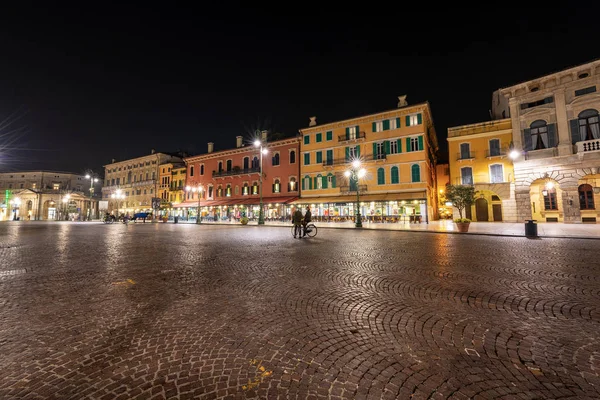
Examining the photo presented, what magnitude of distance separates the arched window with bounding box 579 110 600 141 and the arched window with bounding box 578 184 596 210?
430cm

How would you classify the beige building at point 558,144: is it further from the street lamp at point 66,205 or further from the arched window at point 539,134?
the street lamp at point 66,205

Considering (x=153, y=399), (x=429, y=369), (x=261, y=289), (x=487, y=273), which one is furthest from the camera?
(x=487, y=273)

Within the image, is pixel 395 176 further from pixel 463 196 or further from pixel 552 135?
pixel 552 135

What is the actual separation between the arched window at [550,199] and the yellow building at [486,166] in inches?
99.9

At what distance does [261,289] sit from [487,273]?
4863 millimetres

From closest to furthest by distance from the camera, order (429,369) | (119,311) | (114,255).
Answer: (429,369), (119,311), (114,255)

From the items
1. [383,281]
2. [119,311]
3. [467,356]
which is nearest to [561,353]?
[467,356]

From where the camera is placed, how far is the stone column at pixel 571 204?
21.2m

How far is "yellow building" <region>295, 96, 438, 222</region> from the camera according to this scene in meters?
28.0

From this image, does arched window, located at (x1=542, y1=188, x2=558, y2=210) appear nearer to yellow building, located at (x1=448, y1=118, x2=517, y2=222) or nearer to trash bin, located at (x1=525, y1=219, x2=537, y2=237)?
yellow building, located at (x1=448, y1=118, x2=517, y2=222)

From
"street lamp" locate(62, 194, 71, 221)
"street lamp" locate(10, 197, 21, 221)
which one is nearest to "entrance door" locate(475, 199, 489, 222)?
"street lamp" locate(62, 194, 71, 221)

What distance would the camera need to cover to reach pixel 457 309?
372 cm

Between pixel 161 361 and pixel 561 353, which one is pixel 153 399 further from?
pixel 561 353

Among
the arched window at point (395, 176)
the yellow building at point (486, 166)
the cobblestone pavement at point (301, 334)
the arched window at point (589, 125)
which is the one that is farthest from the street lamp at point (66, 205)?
the arched window at point (589, 125)
